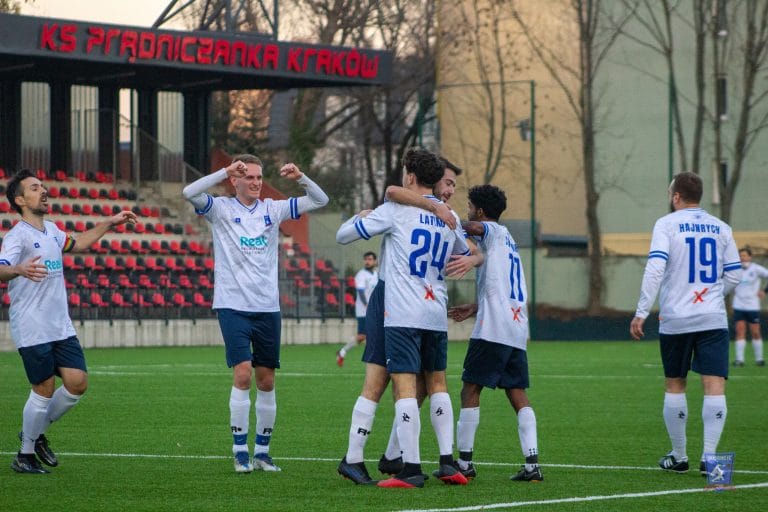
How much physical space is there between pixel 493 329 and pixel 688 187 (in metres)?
1.81

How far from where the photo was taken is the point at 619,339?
126ft

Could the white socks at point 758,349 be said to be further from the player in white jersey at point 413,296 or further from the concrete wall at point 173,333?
the player in white jersey at point 413,296

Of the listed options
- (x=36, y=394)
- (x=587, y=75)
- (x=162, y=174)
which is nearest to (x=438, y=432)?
(x=36, y=394)

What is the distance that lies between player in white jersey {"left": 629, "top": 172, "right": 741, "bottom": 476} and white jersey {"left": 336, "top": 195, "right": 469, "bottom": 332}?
1618 millimetres

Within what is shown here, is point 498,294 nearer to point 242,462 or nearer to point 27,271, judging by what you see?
point 242,462

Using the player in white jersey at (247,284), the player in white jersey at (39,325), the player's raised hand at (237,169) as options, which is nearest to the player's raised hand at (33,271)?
the player in white jersey at (39,325)

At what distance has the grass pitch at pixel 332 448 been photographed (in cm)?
884

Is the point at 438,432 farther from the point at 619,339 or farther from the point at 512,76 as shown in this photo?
the point at 512,76

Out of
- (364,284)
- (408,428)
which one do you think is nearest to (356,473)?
(408,428)

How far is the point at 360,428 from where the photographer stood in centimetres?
952

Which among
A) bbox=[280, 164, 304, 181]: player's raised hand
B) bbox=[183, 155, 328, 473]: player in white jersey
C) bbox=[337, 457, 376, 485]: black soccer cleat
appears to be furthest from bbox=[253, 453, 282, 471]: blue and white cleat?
bbox=[280, 164, 304, 181]: player's raised hand

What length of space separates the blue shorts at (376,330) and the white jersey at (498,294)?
79cm

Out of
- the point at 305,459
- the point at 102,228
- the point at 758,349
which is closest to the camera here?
the point at 102,228

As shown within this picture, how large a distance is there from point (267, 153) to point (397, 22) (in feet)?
21.5
